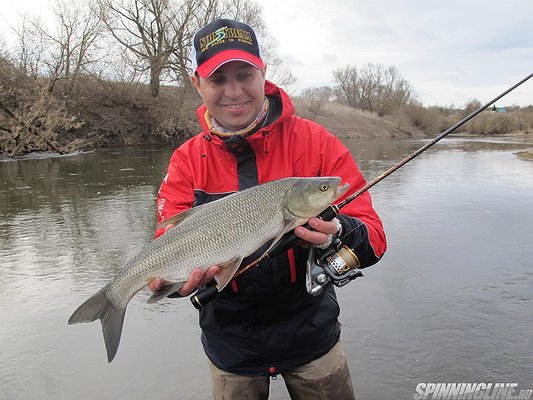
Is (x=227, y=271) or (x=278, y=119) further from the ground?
(x=278, y=119)

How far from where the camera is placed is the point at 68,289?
16.4ft

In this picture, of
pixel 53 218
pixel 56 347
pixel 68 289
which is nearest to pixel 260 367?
pixel 56 347

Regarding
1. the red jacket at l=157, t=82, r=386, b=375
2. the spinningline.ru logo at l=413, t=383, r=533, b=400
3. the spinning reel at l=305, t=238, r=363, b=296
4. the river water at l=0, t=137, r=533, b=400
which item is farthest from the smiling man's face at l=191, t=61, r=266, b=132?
the spinningline.ru logo at l=413, t=383, r=533, b=400

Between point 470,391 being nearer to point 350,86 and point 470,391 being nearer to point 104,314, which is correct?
point 104,314

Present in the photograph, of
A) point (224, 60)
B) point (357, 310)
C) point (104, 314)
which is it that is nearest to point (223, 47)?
point (224, 60)

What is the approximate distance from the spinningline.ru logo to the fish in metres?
1.94

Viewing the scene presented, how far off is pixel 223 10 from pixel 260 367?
119 ft

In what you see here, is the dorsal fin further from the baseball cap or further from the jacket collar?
→ the baseball cap

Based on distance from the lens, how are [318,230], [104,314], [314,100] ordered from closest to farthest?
[318,230] < [104,314] < [314,100]

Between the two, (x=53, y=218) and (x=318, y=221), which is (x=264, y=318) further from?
(x=53, y=218)

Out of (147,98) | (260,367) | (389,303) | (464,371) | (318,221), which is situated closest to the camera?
(318,221)

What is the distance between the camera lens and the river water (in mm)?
3383

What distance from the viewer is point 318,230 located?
201 cm

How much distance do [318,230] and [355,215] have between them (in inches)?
12.2
